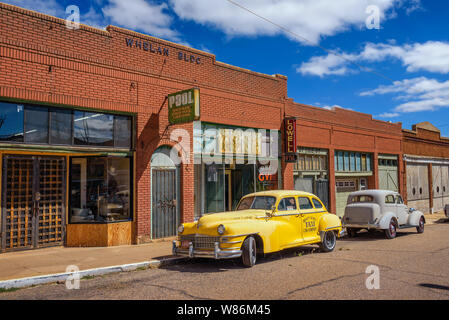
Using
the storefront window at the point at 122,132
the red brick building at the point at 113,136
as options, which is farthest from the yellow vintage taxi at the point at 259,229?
the storefront window at the point at 122,132

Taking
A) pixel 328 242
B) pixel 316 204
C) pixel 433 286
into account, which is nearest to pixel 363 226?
pixel 328 242

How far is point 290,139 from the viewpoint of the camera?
1792cm

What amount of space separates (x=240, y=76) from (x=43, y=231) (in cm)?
948

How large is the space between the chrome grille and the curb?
0.85 metres

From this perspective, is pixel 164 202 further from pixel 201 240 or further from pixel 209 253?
pixel 209 253

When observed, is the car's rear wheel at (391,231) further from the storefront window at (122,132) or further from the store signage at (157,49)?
the storefront window at (122,132)

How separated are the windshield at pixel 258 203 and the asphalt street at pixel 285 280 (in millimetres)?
1294

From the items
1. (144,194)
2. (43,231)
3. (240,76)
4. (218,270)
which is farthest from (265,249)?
(240,76)

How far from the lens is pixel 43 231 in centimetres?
1091

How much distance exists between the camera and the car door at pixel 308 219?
Answer: 1015 centimetres

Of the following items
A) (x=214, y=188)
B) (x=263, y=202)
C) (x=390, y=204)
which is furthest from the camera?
(x=214, y=188)

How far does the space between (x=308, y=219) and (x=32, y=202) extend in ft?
24.4
